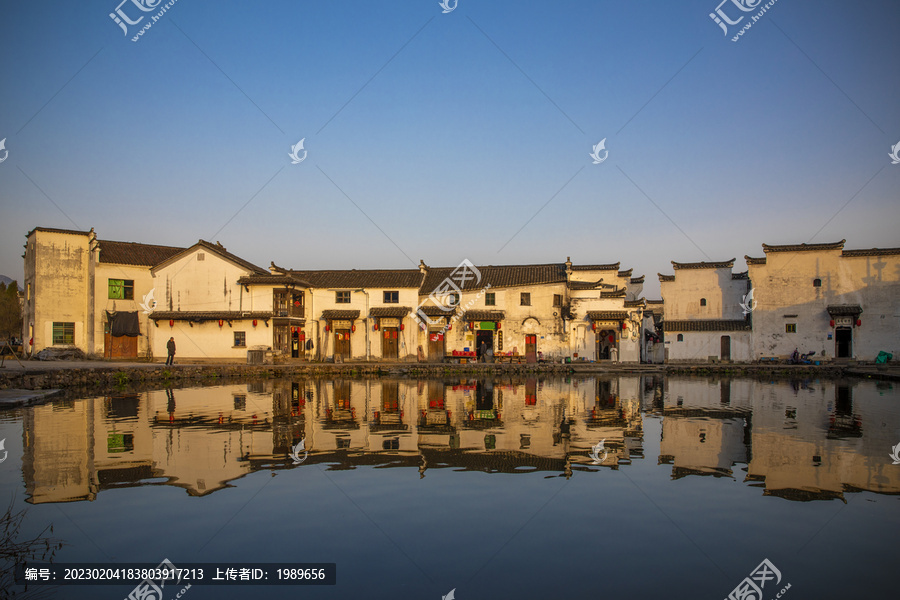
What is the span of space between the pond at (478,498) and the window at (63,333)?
22.3 m

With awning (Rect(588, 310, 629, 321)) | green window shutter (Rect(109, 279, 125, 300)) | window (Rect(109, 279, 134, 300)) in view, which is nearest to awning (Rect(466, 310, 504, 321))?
awning (Rect(588, 310, 629, 321))

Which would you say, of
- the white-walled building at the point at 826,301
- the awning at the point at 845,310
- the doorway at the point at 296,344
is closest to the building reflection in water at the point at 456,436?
the doorway at the point at 296,344

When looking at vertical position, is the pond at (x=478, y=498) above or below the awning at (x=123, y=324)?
below

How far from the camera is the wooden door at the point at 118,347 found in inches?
1492

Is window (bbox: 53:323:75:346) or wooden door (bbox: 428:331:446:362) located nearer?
window (bbox: 53:323:75:346)

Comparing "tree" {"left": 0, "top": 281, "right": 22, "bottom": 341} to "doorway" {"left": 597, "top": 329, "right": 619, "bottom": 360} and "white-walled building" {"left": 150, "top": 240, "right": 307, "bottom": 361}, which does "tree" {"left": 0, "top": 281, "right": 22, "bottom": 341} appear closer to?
"white-walled building" {"left": 150, "top": 240, "right": 307, "bottom": 361}

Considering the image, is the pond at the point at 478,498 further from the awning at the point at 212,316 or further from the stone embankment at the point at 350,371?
the awning at the point at 212,316

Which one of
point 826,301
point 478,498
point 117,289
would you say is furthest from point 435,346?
point 478,498

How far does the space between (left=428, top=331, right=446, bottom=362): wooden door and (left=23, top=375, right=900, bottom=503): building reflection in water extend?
16.0 m

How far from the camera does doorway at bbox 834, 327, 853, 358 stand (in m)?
40.1

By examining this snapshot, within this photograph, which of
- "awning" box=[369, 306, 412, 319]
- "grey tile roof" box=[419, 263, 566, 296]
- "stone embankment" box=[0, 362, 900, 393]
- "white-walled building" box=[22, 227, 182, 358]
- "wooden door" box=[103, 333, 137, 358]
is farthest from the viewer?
"grey tile roof" box=[419, 263, 566, 296]

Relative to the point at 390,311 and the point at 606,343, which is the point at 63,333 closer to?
the point at 390,311

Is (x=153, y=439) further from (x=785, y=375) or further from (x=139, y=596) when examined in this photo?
(x=785, y=375)

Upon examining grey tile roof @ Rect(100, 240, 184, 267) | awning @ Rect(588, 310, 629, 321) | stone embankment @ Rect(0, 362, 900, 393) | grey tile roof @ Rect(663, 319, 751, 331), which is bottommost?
stone embankment @ Rect(0, 362, 900, 393)
